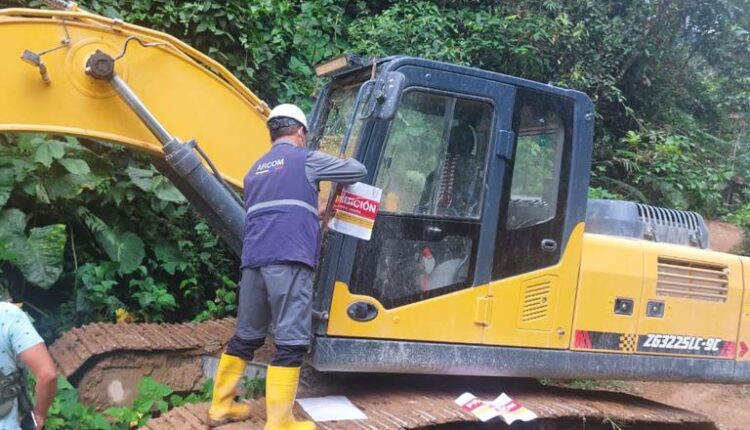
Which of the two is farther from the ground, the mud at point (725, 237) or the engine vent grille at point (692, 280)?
the mud at point (725, 237)

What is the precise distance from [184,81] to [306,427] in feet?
5.82

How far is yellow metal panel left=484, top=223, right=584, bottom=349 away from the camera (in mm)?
3590

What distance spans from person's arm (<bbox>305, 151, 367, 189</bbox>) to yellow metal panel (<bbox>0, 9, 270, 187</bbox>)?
78 cm

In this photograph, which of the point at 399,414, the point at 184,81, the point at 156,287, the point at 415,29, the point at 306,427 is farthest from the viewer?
the point at 415,29

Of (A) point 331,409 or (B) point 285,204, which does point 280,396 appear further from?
(B) point 285,204

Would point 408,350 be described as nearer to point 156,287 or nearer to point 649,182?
point 156,287

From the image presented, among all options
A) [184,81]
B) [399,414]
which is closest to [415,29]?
[184,81]

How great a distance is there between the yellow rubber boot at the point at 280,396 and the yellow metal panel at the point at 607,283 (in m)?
1.61

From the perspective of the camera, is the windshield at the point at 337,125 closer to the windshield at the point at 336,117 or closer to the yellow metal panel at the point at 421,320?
the windshield at the point at 336,117

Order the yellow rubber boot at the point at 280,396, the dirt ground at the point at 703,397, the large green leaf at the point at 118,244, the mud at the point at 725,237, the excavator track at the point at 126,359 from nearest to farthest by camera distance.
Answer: the yellow rubber boot at the point at 280,396 → the excavator track at the point at 126,359 → the large green leaf at the point at 118,244 → the dirt ground at the point at 703,397 → the mud at the point at 725,237

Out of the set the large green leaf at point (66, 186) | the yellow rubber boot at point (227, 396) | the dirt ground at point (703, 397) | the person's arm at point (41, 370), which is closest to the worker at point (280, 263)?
the yellow rubber boot at point (227, 396)

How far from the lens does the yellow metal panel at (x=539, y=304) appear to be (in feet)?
11.8

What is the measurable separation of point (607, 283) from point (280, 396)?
1.90 metres

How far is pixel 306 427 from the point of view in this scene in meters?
3.06
